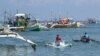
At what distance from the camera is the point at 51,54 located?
49.5 meters

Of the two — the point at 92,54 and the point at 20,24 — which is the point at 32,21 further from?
the point at 92,54

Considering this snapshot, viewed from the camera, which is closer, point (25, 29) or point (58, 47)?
point (58, 47)

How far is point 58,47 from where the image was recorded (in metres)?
56.5

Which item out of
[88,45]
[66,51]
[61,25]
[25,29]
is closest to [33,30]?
[25,29]

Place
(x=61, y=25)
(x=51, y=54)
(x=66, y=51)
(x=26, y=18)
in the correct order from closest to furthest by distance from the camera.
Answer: (x=51, y=54) → (x=66, y=51) → (x=26, y=18) → (x=61, y=25)

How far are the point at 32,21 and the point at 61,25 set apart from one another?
132 ft

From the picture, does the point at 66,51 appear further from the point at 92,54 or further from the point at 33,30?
the point at 33,30

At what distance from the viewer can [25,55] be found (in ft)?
150

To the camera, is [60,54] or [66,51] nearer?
[60,54]

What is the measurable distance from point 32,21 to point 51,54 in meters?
94.4

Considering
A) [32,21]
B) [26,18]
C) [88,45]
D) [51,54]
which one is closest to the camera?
[51,54]

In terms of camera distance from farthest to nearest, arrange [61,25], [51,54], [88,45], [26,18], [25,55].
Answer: [61,25], [26,18], [88,45], [51,54], [25,55]

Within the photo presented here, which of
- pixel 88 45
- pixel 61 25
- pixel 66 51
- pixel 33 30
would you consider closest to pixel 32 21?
pixel 33 30

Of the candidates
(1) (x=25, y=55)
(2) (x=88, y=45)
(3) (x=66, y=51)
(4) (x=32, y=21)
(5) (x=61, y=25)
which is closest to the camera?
(1) (x=25, y=55)
